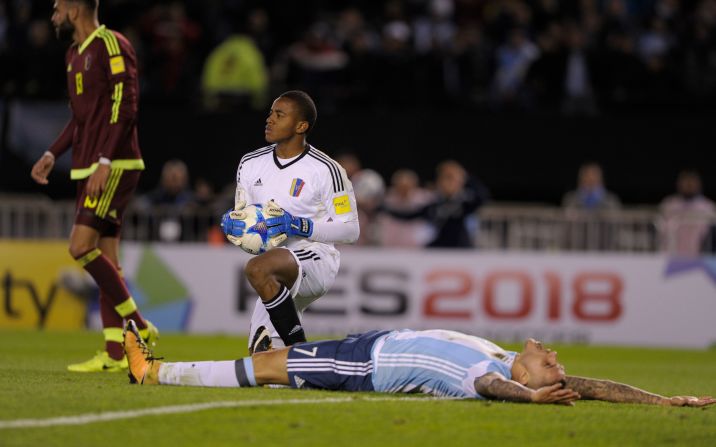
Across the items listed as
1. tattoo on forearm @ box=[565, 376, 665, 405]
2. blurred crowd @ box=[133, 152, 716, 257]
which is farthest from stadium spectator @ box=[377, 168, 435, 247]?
tattoo on forearm @ box=[565, 376, 665, 405]

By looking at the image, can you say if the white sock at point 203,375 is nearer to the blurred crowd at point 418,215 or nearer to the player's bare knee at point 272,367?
the player's bare knee at point 272,367

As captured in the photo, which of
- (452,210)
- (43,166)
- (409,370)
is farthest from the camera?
(452,210)

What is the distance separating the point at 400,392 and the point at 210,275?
9.39 meters

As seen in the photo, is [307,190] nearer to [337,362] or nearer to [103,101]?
[337,362]

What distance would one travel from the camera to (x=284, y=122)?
9.30 metres

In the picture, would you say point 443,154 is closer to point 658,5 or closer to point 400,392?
point 658,5

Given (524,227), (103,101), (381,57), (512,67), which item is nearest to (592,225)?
(524,227)

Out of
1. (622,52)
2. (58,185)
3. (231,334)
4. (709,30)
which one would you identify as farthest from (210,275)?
(709,30)

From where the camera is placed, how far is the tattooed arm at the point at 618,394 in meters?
8.12

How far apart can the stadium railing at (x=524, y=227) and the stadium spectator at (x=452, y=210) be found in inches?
20.2

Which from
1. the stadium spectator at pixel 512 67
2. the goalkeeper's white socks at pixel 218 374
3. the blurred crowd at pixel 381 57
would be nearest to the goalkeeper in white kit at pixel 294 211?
the goalkeeper's white socks at pixel 218 374

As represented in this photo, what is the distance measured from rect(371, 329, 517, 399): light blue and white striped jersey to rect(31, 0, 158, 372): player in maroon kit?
2.84m

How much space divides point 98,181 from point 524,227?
8973 millimetres

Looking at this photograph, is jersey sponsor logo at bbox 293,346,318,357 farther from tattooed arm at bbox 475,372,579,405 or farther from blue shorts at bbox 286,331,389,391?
tattooed arm at bbox 475,372,579,405
